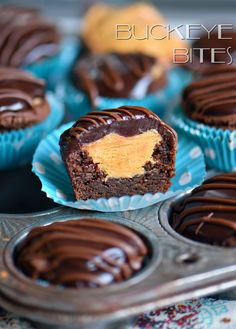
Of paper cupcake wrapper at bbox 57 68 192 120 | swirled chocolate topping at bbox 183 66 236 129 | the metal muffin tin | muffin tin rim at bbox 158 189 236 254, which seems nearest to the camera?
the metal muffin tin

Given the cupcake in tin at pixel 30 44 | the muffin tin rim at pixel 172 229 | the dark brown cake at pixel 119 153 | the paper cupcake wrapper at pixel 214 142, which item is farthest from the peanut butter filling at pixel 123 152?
the cupcake in tin at pixel 30 44

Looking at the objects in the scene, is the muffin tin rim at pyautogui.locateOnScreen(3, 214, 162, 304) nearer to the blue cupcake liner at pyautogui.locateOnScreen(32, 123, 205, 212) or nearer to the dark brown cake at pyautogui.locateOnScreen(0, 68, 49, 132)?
the blue cupcake liner at pyautogui.locateOnScreen(32, 123, 205, 212)

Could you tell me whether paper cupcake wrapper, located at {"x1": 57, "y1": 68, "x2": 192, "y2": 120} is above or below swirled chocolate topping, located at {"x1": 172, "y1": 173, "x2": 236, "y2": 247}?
above

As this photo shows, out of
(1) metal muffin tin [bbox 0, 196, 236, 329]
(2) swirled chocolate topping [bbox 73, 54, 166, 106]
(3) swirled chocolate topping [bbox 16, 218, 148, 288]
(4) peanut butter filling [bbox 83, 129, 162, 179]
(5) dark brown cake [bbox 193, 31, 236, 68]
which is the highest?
(5) dark brown cake [bbox 193, 31, 236, 68]

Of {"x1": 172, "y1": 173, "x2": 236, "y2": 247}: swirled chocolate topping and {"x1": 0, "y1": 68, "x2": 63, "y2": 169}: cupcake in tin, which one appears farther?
{"x1": 0, "y1": 68, "x2": 63, "y2": 169}: cupcake in tin

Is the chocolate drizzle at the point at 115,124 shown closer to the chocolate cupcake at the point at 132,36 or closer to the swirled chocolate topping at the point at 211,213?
the swirled chocolate topping at the point at 211,213

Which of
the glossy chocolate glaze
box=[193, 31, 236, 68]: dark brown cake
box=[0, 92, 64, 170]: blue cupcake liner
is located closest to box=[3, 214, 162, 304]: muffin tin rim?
the glossy chocolate glaze

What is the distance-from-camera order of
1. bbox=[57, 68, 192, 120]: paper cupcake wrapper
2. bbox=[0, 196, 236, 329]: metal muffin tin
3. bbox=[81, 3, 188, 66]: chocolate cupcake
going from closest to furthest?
bbox=[0, 196, 236, 329]: metal muffin tin, bbox=[57, 68, 192, 120]: paper cupcake wrapper, bbox=[81, 3, 188, 66]: chocolate cupcake
